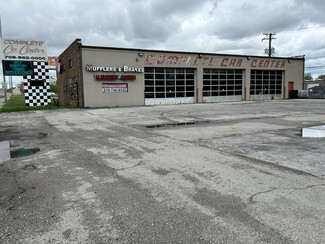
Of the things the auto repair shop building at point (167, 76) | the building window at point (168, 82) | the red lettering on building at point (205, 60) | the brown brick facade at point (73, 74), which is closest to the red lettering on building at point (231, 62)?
the auto repair shop building at point (167, 76)

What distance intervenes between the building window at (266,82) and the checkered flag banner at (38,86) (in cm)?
2176

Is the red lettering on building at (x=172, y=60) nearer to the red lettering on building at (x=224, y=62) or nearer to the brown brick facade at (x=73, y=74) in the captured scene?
the red lettering on building at (x=224, y=62)

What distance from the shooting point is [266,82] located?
33812 millimetres

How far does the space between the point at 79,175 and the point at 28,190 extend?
0.91 m

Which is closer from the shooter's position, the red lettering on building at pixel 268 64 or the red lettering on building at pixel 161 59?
the red lettering on building at pixel 161 59

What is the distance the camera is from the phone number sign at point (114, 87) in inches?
951

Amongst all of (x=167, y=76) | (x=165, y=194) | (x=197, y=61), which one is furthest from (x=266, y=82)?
(x=165, y=194)

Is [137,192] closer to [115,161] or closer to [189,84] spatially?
[115,161]

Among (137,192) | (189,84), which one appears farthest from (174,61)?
(137,192)

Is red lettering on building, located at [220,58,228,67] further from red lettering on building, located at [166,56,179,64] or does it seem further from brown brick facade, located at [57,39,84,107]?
brown brick facade, located at [57,39,84,107]

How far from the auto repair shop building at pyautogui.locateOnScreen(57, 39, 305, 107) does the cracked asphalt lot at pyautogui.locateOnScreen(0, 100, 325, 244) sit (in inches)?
661

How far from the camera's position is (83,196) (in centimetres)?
406

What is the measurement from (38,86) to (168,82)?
11.5m

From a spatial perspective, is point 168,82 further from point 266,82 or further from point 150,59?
point 266,82
